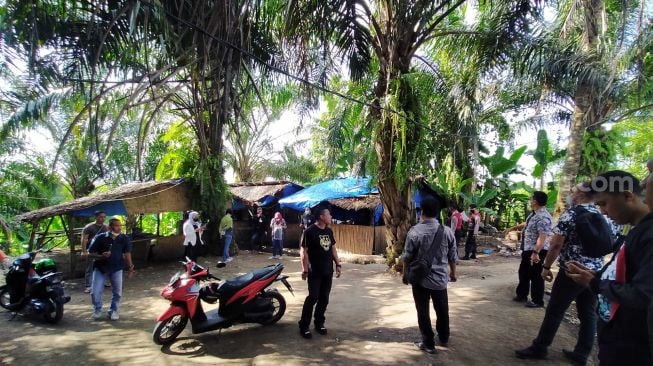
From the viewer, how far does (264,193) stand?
1596 cm

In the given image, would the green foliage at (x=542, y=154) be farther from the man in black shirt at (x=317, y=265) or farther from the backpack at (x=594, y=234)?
the man in black shirt at (x=317, y=265)

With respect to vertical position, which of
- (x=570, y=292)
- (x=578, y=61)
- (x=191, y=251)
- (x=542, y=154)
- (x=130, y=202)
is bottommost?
(x=191, y=251)

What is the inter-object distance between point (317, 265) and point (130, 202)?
7.02m

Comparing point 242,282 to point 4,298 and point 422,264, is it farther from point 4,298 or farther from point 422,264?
point 4,298

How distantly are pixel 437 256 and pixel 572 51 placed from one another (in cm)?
634

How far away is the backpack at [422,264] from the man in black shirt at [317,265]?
1.02 metres

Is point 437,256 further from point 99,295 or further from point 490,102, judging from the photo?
point 490,102

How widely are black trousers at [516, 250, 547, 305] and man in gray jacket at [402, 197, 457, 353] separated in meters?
1.98

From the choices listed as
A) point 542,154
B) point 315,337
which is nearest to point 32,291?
point 315,337

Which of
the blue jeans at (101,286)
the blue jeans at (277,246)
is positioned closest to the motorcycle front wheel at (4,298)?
the blue jeans at (101,286)

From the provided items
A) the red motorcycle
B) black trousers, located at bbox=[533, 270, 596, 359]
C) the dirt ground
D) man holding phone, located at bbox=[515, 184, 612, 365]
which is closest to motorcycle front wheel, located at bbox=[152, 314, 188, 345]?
the red motorcycle

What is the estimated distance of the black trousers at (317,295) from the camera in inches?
184

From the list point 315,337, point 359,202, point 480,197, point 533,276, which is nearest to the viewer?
point 315,337

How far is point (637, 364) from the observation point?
2.04 metres
